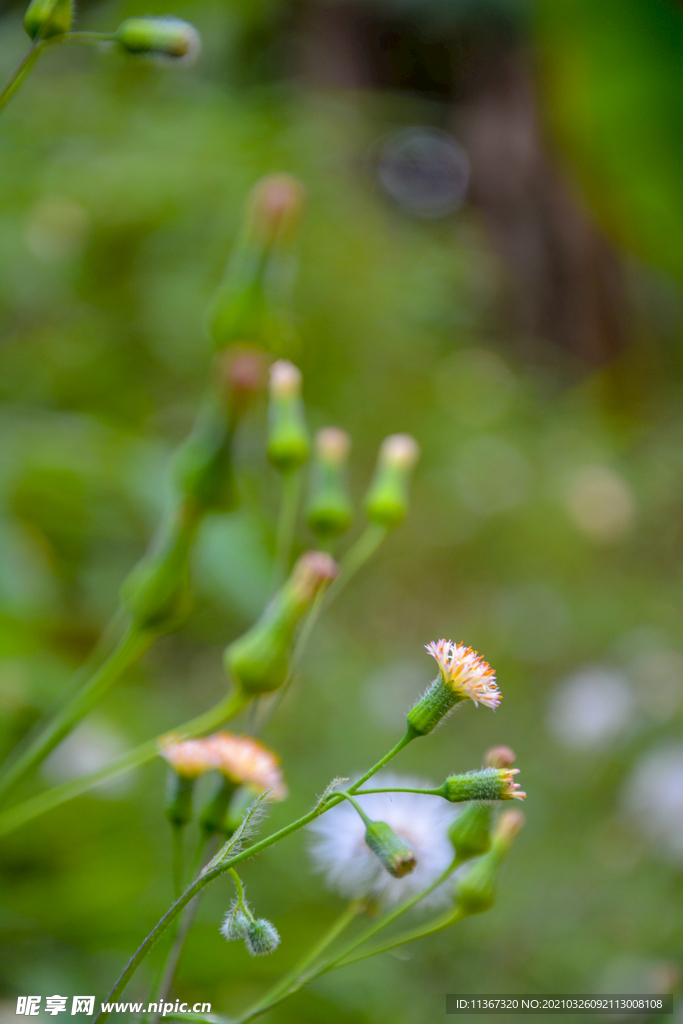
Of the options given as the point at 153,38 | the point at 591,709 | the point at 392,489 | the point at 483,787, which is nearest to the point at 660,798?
the point at 591,709

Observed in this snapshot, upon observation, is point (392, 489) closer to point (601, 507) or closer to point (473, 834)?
point (473, 834)

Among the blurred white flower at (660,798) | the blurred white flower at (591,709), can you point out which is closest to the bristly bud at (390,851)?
the blurred white flower at (660,798)

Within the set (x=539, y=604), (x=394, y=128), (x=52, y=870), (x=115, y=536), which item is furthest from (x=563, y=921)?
(x=394, y=128)

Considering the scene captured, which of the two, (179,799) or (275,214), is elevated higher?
(275,214)

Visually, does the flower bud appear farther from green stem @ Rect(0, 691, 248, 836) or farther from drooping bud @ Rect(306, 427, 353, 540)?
drooping bud @ Rect(306, 427, 353, 540)

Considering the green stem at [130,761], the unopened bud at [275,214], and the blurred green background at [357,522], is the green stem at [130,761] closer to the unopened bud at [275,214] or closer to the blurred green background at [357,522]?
the blurred green background at [357,522]

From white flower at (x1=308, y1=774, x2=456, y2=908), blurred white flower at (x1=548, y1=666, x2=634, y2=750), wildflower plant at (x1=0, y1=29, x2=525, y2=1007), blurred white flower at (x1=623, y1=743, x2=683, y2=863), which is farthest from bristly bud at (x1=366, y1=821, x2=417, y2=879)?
blurred white flower at (x1=548, y1=666, x2=634, y2=750)

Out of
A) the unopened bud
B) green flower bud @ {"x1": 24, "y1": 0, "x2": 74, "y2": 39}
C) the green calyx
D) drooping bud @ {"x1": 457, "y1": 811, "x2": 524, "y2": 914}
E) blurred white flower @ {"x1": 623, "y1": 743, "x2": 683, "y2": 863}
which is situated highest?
green flower bud @ {"x1": 24, "y1": 0, "x2": 74, "y2": 39}

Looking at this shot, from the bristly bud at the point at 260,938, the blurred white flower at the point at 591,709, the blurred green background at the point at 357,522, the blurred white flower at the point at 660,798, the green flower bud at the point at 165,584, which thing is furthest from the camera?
the blurred white flower at the point at 591,709
